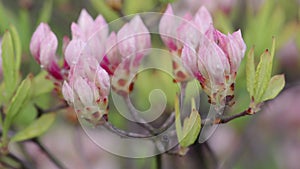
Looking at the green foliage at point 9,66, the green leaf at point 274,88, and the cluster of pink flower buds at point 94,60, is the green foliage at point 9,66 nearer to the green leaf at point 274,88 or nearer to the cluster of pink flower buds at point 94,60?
the cluster of pink flower buds at point 94,60

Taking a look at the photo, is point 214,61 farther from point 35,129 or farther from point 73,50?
point 35,129

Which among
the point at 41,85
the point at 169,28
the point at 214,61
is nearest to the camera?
the point at 214,61

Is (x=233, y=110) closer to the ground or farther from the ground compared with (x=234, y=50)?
closer to the ground

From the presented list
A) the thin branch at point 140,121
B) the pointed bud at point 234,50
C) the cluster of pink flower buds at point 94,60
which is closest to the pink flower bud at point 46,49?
the cluster of pink flower buds at point 94,60

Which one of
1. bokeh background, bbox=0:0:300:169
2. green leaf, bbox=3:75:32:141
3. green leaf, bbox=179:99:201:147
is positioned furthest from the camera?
bokeh background, bbox=0:0:300:169

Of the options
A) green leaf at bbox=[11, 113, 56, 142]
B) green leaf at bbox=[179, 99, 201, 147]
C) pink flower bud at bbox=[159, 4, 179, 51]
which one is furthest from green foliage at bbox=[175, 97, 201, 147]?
green leaf at bbox=[11, 113, 56, 142]

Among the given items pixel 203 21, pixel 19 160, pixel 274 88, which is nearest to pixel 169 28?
pixel 203 21

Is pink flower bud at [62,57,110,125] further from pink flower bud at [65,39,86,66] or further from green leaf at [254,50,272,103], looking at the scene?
green leaf at [254,50,272,103]

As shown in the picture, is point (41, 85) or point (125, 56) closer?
point (125, 56)
